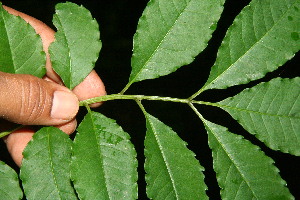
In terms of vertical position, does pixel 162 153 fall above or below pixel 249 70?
below

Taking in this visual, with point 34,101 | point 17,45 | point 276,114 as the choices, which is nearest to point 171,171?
point 276,114

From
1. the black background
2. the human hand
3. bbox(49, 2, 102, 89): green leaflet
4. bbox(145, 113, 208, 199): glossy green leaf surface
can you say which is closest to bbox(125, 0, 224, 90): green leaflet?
bbox(49, 2, 102, 89): green leaflet

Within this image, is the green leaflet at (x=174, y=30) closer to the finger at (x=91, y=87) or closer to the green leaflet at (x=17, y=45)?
the green leaflet at (x=17, y=45)

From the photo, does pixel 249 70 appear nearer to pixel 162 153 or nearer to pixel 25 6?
pixel 162 153

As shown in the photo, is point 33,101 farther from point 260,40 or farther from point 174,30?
point 260,40

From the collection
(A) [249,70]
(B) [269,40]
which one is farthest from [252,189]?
(B) [269,40]

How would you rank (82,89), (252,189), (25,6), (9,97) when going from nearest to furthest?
(252,189)
(9,97)
(82,89)
(25,6)

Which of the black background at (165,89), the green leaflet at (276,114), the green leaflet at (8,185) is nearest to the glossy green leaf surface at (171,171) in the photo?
the green leaflet at (276,114)

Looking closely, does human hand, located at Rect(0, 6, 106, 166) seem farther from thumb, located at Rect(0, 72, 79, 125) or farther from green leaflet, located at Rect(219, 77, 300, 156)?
green leaflet, located at Rect(219, 77, 300, 156)
